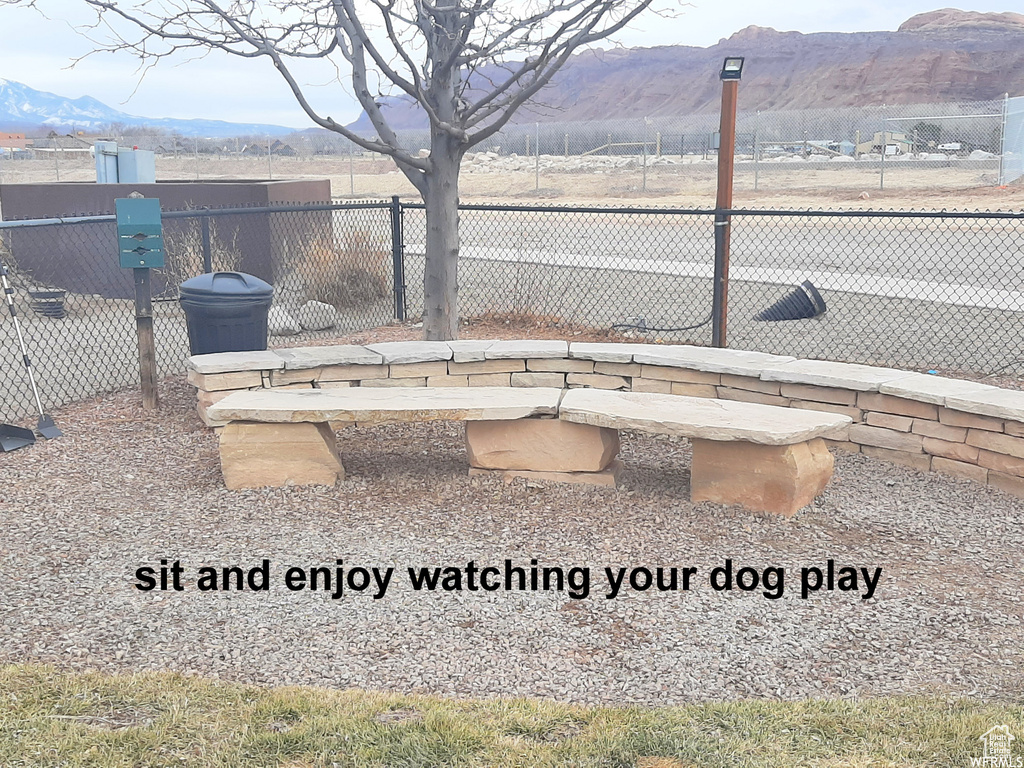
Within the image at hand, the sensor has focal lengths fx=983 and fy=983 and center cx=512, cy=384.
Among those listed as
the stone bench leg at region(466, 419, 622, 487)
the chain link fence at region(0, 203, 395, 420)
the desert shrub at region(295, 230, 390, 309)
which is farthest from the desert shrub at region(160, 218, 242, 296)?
the stone bench leg at region(466, 419, 622, 487)

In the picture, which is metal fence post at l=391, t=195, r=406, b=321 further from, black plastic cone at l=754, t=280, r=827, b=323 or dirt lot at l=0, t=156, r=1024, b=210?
dirt lot at l=0, t=156, r=1024, b=210

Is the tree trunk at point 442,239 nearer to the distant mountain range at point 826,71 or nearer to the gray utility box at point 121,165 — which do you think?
Answer: the gray utility box at point 121,165

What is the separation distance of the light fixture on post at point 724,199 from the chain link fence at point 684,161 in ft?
52.9

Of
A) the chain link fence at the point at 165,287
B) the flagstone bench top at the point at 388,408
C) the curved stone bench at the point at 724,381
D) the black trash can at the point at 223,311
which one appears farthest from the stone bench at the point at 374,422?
the chain link fence at the point at 165,287

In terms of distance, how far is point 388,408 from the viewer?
194 inches

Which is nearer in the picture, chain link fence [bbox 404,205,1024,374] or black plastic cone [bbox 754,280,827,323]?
chain link fence [bbox 404,205,1024,374]

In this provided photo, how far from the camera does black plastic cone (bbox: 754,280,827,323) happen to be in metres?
9.43

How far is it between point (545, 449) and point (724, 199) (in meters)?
3.18

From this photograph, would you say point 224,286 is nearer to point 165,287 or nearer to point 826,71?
point 165,287

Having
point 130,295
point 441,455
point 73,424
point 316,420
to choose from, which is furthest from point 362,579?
point 130,295

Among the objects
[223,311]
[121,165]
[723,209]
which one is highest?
[121,165]

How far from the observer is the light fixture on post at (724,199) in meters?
7.12

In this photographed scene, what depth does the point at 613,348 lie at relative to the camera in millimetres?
6285

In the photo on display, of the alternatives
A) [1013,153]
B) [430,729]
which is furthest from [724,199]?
[1013,153]
